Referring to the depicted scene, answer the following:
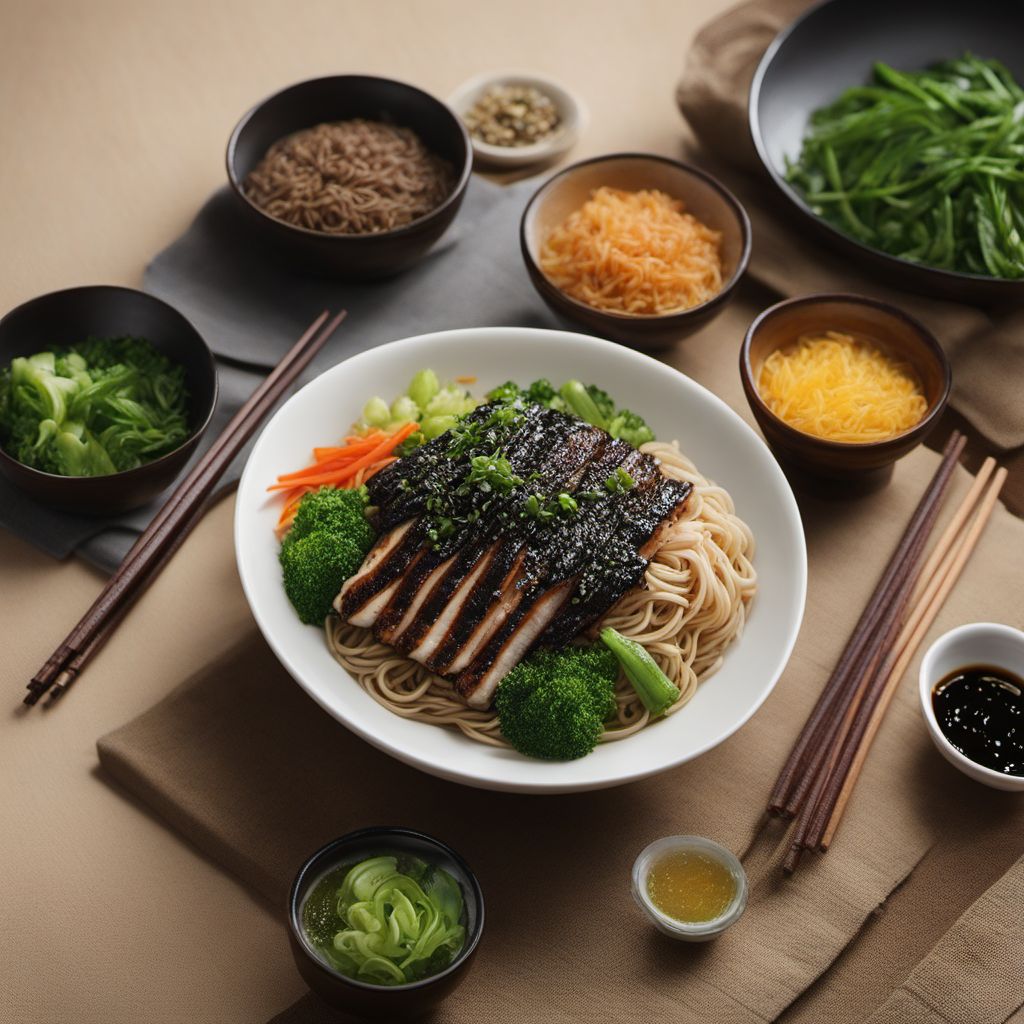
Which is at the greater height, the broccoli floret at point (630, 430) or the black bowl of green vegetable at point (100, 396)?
the black bowl of green vegetable at point (100, 396)

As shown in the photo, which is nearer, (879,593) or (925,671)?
(925,671)

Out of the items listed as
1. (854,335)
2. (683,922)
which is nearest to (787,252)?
(854,335)

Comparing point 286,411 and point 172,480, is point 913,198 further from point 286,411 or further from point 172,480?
point 172,480

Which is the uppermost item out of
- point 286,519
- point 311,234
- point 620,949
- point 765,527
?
point 311,234

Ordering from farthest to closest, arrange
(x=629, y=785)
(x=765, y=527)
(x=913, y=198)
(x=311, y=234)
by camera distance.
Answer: (x=913, y=198) < (x=311, y=234) < (x=765, y=527) < (x=629, y=785)

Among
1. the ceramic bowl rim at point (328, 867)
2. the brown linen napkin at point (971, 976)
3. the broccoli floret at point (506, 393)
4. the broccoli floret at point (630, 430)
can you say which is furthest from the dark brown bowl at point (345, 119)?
the brown linen napkin at point (971, 976)

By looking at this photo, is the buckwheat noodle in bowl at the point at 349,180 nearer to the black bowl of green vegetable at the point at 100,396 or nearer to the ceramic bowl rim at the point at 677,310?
the ceramic bowl rim at the point at 677,310

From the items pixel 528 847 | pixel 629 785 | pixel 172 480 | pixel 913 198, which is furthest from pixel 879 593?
pixel 172 480
